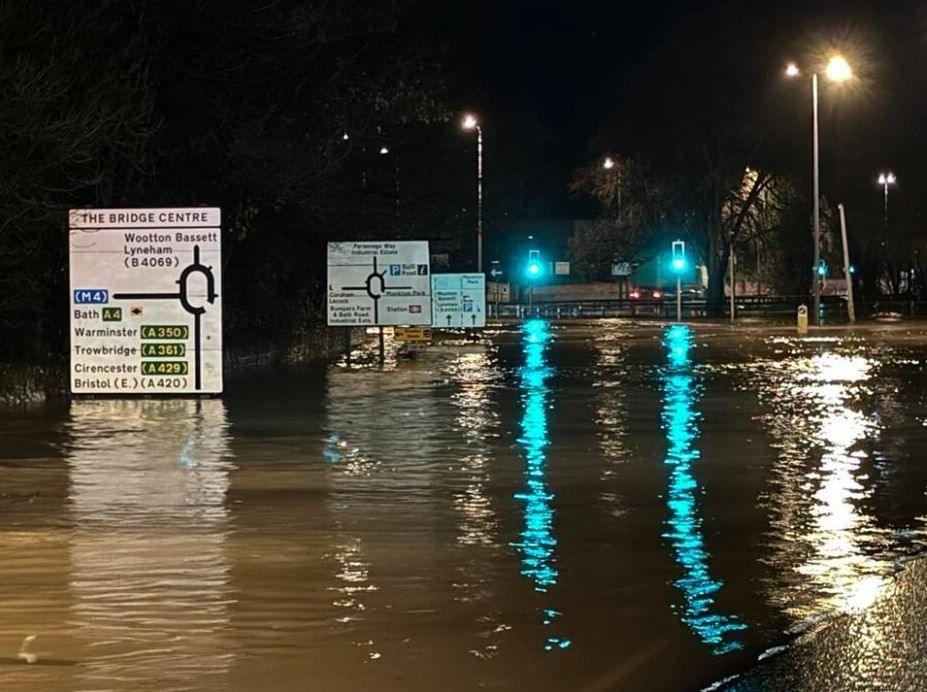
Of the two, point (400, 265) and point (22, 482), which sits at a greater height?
point (400, 265)

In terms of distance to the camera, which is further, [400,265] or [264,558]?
[400,265]

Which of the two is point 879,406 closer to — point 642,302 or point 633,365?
point 633,365

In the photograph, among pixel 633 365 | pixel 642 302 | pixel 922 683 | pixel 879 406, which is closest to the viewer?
pixel 922 683

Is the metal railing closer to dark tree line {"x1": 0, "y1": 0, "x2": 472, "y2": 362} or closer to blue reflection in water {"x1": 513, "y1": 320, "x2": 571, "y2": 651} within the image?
dark tree line {"x1": 0, "y1": 0, "x2": 472, "y2": 362}

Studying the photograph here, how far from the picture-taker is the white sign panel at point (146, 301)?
56.5ft

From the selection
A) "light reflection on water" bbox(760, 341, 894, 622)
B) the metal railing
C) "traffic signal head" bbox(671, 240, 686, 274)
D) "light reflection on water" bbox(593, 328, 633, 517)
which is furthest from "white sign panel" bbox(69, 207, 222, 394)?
the metal railing

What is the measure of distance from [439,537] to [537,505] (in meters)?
1.71

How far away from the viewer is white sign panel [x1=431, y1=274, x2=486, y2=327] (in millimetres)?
40531

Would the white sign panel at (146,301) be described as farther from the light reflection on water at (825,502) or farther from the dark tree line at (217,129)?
the light reflection on water at (825,502)

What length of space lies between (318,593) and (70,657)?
5.92 feet

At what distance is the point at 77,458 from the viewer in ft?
47.8

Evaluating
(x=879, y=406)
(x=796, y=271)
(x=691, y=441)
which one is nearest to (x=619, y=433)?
(x=691, y=441)

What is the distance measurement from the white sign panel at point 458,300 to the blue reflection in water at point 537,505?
50.6 feet

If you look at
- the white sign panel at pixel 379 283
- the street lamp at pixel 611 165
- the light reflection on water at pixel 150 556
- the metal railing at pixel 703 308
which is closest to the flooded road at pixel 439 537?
the light reflection on water at pixel 150 556
